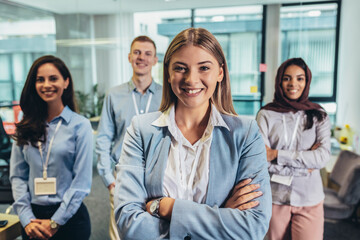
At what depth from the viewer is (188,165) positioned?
46.3 inches

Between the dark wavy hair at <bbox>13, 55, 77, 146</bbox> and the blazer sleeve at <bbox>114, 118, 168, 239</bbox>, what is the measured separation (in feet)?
3.01

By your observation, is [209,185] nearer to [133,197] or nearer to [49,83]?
[133,197]

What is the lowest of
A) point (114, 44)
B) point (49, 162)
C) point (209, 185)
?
point (49, 162)

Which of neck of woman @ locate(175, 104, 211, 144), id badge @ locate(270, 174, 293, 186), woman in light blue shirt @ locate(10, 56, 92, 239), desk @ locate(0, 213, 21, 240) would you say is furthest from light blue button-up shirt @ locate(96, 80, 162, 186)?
neck of woman @ locate(175, 104, 211, 144)

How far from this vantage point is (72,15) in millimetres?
5215

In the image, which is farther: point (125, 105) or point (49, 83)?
point (125, 105)

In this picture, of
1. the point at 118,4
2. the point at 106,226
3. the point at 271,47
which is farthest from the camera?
the point at 118,4

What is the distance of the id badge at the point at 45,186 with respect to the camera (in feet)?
6.02

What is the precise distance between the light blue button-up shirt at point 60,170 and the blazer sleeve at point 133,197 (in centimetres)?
79

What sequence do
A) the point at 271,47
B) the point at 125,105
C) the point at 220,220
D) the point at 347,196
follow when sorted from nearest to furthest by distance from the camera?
1. the point at 220,220
2. the point at 125,105
3. the point at 347,196
4. the point at 271,47

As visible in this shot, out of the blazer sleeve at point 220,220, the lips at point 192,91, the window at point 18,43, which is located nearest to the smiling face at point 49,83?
the lips at point 192,91

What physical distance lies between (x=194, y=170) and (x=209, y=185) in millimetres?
82

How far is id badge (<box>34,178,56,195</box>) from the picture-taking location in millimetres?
1834

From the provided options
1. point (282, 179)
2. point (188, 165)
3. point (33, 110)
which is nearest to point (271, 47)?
point (282, 179)
